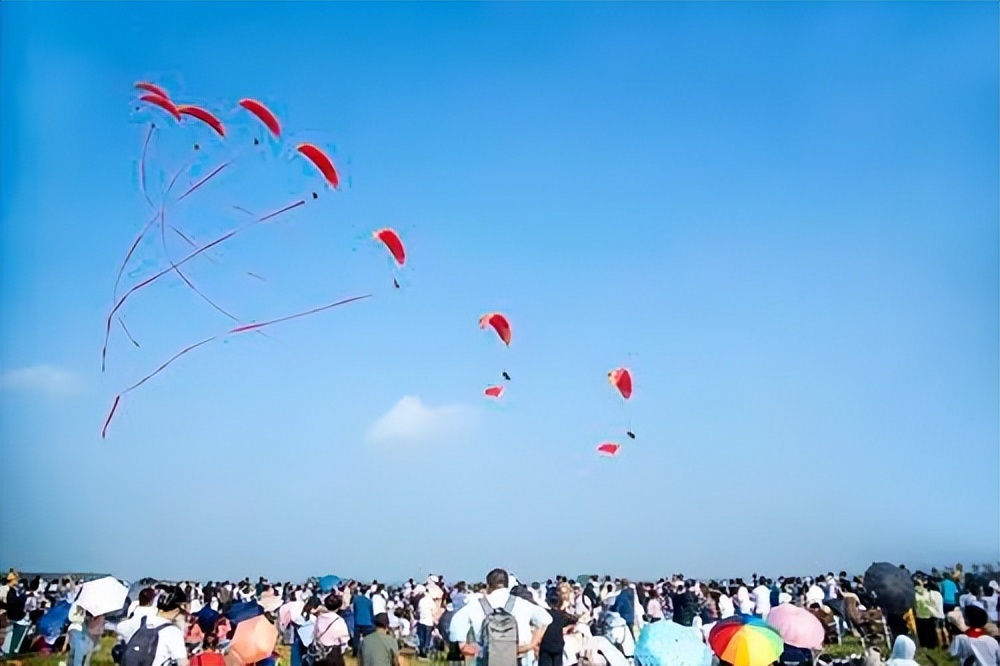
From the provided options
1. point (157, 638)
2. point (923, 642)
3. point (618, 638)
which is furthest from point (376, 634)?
point (923, 642)

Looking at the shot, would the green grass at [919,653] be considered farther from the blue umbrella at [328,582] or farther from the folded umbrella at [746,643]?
the blue umbrella at [328,582]

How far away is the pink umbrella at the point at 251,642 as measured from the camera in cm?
918

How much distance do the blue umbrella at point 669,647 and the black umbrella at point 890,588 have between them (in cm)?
682

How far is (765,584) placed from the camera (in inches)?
781

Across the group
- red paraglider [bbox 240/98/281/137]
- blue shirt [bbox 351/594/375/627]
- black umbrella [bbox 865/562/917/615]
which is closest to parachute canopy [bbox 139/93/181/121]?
red paraglider [bbox 240/98/281/137]

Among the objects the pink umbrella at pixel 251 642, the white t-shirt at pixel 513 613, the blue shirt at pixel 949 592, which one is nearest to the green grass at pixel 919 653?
the blue shirt at pixel 949 592

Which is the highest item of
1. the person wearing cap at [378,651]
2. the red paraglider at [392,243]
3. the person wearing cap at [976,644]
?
the red paraglider at [392,243]

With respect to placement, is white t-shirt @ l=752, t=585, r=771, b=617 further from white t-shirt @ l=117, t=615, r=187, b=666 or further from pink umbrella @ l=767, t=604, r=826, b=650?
white t-shirt @ l=117, t=615, r=187, b=666

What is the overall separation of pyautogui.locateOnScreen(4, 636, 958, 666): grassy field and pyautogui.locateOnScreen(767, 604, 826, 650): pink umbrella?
3.76 m

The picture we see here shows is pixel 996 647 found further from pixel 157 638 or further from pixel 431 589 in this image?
pixel 431 589

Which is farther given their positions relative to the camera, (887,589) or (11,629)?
(11,629)

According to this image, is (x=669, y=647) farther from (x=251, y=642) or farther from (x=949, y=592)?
(x=949, y=592)

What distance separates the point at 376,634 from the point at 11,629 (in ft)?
30.5

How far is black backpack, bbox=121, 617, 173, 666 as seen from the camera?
25.5ft
